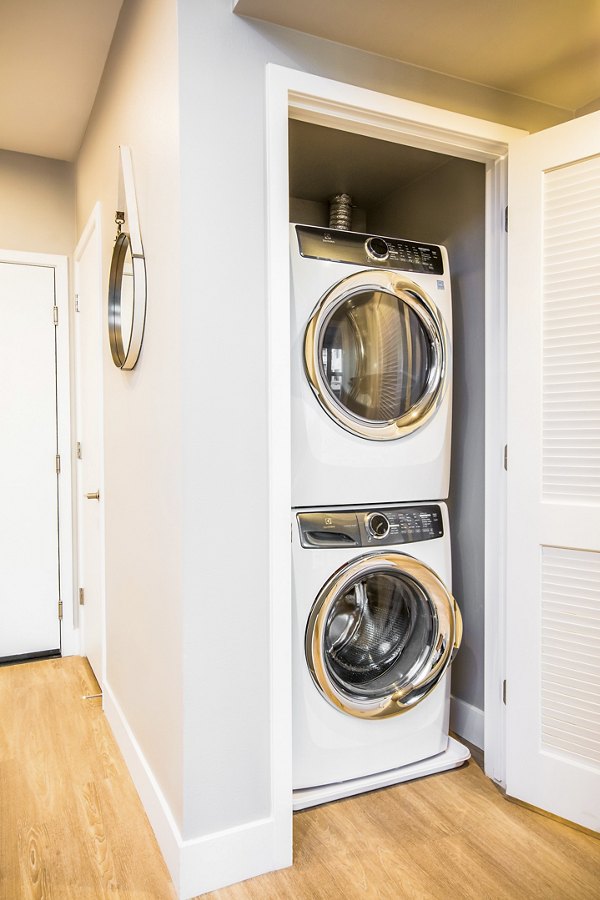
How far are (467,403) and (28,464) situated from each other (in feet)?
7.26

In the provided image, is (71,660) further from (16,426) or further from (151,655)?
(151,655)

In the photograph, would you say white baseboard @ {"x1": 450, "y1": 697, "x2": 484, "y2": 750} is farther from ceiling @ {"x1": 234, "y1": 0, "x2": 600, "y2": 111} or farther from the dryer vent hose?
ceiling @ {"x1": 234, "y1": 0, "x2": 600, "y2": 111}

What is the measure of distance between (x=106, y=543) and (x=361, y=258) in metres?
1.54

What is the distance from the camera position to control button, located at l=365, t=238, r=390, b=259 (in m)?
2.00

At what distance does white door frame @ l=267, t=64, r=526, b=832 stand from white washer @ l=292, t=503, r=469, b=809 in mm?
161

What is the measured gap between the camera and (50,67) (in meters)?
2.41

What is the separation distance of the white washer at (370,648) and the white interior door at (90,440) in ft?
3.85

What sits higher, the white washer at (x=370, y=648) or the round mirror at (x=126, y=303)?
the round mirror at (x=126, y=303)

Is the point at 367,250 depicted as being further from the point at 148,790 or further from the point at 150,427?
the point at 148,790

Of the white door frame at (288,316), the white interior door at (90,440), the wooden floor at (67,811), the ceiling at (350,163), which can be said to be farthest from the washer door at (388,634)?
the ceiling at (350,163)

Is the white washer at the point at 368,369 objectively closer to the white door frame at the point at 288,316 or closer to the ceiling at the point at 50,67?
the white door frame at the point at 288,316

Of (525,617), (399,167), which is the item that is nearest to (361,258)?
(399,167)

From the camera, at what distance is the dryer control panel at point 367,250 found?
1892 millimetres

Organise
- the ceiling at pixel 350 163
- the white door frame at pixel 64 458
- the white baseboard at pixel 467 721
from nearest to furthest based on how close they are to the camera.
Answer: the white baseboard at pixel 467 721 < the ceiling at pixel 350 163 < the white door frame at pixel 64 458
